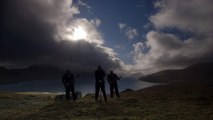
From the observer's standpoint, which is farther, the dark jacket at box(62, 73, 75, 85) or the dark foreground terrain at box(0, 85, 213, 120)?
the dark jacket at box(62, 73, 75, 85)

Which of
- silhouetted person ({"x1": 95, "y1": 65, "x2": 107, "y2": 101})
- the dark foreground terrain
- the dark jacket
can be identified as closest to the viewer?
the dark foreground terrain

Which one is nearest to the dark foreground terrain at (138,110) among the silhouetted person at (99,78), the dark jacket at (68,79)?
the silhouetted person at (99,78)

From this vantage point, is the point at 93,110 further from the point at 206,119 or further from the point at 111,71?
the point at 111,71

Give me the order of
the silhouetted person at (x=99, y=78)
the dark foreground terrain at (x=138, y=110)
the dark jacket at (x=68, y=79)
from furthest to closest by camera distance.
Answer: the dark jacket at (x=68, y=79)
the silhouetted person at (x=99, y=78)
the dark foreground terrain at (x=138, y=110)

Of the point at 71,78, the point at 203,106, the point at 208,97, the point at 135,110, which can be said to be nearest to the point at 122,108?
the point at 135,110

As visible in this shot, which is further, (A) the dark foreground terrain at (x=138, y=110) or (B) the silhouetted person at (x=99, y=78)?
(B) the silhouetted person at (x=99, y=78)

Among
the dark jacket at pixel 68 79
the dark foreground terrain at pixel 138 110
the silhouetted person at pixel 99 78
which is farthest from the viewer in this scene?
the dark jacket at pixel 68 79

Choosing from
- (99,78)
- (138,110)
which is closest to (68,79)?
(99,78)

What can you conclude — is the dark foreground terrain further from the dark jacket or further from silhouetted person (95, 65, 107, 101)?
the dark jacket

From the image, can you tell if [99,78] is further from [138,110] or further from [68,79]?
[138,110]

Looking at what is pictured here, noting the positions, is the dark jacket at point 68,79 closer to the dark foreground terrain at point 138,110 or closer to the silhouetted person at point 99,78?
the silhouetted person at point 99,78

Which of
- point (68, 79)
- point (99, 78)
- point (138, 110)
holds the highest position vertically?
point (68, 79)

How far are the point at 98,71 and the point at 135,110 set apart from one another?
784 cm

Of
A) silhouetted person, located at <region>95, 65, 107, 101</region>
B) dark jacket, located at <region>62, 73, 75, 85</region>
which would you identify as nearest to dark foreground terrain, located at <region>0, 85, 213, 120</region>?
silhouetted person, located at <region>95, 65, 107, 101</region>
